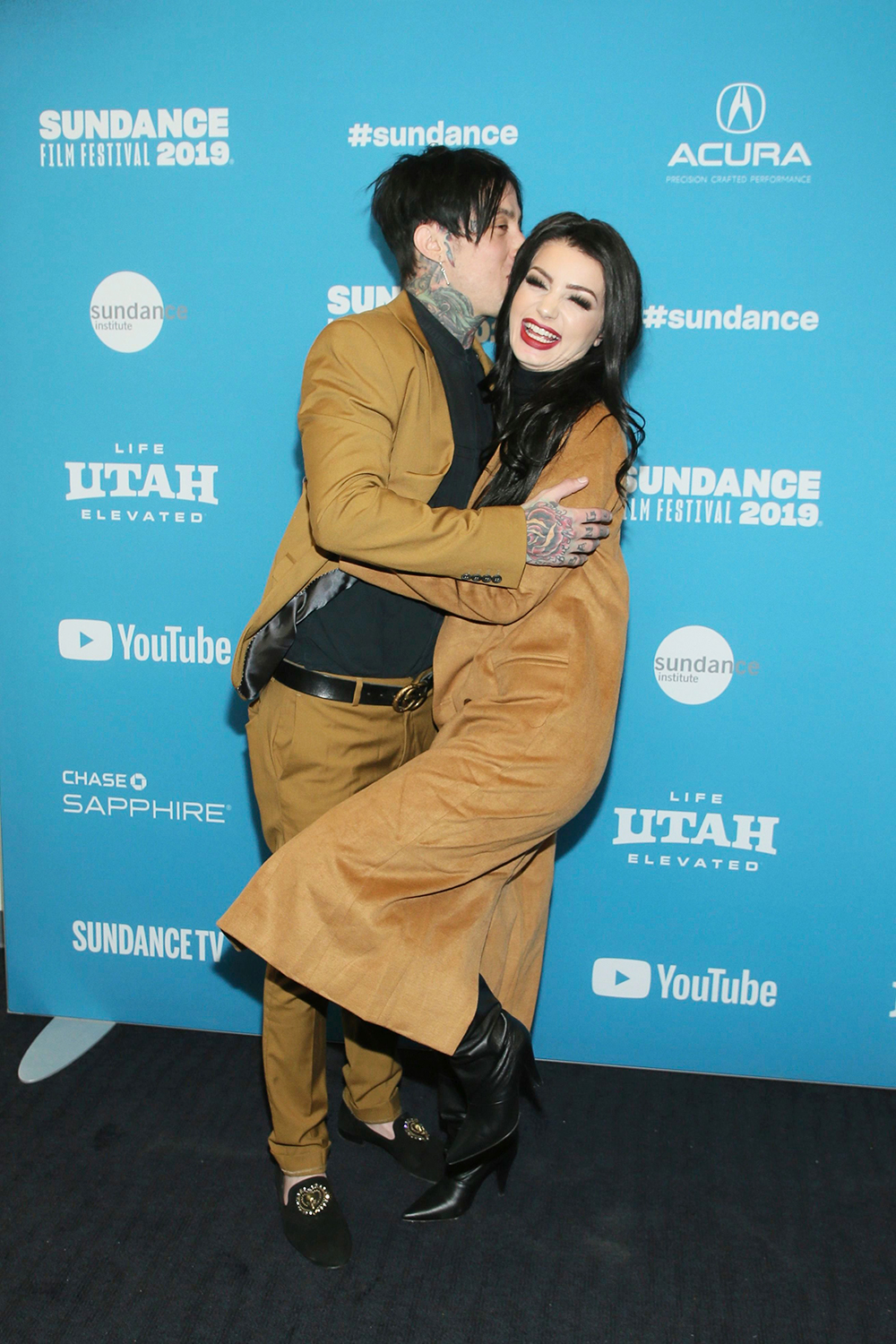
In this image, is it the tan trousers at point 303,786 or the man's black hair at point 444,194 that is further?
the tan trousers at point 303,786

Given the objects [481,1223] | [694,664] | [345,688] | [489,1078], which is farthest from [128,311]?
[481,1223]

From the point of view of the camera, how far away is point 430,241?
1959mm

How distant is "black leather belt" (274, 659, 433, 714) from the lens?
2031 millimetres

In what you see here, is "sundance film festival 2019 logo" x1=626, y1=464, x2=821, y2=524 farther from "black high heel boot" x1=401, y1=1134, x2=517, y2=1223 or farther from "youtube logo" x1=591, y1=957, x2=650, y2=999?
"black high heel boot" x1=401, y1=1134, x2=517, y2=1223

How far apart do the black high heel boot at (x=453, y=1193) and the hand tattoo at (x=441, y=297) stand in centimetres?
161

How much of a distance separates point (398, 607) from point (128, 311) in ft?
3.61

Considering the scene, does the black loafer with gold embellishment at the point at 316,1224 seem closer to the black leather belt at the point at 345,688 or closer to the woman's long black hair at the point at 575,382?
the black leather belt at the point at 345,688

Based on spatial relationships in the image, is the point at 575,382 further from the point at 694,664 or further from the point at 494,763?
the point at 694,664

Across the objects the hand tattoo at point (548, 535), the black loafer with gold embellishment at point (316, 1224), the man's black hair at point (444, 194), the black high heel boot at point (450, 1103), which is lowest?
the black loafer with gold embellishment at point (316, 1224)

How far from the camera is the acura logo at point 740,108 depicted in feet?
7.35

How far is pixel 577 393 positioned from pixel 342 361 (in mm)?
433

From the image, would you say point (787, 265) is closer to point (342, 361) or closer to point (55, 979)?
point (342, 361)

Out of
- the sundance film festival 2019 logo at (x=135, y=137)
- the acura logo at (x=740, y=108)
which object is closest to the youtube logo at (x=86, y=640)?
the sundance film festival 2019 logo at (x=135, y=137)

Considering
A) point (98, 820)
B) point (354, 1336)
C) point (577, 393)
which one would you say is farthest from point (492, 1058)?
point (98, 820)
